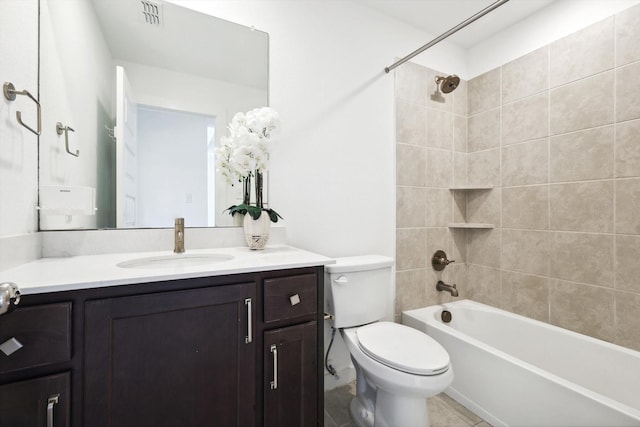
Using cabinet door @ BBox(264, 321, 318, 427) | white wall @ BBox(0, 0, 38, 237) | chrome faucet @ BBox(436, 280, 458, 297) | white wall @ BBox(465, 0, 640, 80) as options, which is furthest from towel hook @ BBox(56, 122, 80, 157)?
white wall @ BBox(465, 0, 640, 80)

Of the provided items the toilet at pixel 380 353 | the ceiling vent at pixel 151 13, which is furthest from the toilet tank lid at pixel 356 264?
the ceiling vent at pixel 151 13

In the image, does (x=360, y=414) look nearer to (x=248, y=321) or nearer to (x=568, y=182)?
(x=248, y=321)

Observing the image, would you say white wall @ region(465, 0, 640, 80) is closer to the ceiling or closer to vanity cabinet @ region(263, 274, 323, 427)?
the ceiling

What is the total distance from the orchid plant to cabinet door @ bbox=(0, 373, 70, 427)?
86 cm

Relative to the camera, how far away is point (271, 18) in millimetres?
1594

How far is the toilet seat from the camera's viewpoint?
1.15 meters

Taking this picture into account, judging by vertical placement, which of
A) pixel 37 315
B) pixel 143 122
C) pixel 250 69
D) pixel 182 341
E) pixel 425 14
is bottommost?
pixel 182 341

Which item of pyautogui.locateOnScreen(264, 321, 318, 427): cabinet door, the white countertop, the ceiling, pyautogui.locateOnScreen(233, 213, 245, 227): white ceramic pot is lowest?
pyautogui.locateOnScreen(264, 321, 318, 427): cabinet door

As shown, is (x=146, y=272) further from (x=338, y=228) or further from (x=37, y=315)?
(x=338, y=228)

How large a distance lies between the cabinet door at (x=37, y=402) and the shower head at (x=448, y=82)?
247 centimetres

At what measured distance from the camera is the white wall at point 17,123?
89 cm

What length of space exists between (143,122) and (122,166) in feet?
0.75

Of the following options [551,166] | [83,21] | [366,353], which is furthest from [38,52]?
[551,166]

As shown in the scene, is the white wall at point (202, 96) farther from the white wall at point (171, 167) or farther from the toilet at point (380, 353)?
the toilet at point (380, 353)
